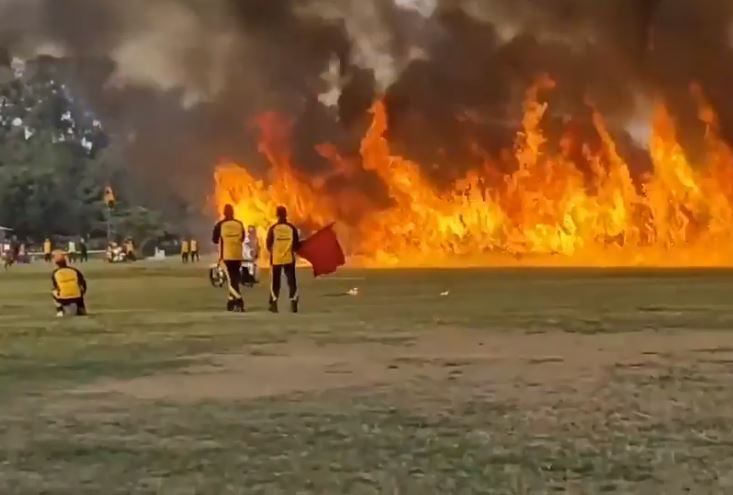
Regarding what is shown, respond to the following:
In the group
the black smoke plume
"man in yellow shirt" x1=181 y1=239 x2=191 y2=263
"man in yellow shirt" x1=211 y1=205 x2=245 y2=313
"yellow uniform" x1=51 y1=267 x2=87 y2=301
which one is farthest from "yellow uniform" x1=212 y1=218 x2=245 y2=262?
"man in yellow shirt" x1=181 y1=239 x2=191 y2=263

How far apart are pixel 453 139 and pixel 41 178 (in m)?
33.3

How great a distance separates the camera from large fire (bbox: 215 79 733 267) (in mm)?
39594

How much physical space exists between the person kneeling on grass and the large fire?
21.0 meters

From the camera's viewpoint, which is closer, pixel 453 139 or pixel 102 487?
pixel 102 487

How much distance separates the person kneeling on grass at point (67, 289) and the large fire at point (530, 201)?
2101cm

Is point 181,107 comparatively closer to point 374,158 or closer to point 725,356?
point 374,158

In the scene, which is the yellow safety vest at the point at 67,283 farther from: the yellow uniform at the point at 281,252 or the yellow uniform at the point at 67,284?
the yellow uniform at the point at 281,252

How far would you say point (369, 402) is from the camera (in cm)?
828

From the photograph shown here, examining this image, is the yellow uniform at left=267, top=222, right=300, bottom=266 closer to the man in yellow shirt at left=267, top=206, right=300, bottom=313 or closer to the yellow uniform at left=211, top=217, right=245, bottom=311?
the man in yellow shirt at left=267, top=206, right=300, bottom=313

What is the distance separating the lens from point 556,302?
19.9 meters

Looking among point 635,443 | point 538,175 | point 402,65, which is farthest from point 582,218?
point 635,443

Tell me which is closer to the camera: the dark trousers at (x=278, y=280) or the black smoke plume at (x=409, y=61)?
the dark trousers at (x=278, y=280)

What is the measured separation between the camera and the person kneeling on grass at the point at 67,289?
57.6 feet

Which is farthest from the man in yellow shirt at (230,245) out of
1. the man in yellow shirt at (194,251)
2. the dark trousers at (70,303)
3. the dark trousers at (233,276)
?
the man in yellow shirt at (194,251)
